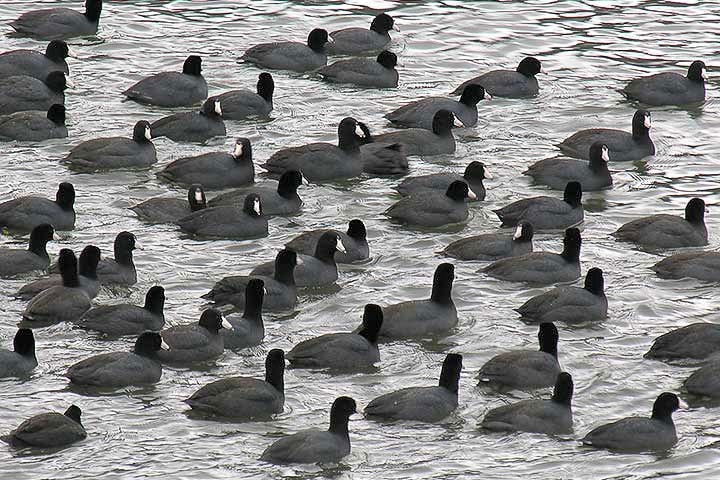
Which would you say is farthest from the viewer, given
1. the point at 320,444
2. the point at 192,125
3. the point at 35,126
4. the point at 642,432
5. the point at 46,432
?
the point at 192,125

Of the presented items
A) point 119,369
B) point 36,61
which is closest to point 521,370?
point 119,369

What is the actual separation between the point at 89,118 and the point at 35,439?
33.2ft

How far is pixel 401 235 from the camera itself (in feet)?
64.6

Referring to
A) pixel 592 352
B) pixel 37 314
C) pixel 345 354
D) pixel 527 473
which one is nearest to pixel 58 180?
pixel 37 314

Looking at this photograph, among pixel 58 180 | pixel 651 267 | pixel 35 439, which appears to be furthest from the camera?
pixel 58 180

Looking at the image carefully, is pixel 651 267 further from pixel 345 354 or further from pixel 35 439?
pixel 35 439

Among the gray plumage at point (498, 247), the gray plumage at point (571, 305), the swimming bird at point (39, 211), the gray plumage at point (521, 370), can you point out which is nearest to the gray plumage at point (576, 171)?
the gray plumage at point (498, 247)

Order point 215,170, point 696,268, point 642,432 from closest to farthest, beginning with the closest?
point 642,432 < point 696,268 < point 215,170

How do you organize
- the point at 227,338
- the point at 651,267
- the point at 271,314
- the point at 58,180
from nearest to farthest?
the point at 227,338
the point at 271,314
the point at 651,267
the point at 58,180

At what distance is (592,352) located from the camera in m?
16.7

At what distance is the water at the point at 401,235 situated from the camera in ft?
47.0

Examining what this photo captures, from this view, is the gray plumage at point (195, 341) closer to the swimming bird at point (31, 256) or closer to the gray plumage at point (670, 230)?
the swimming bird at point (31, 256)

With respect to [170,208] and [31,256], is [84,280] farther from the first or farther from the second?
[170,208]

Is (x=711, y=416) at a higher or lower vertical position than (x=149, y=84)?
lower
